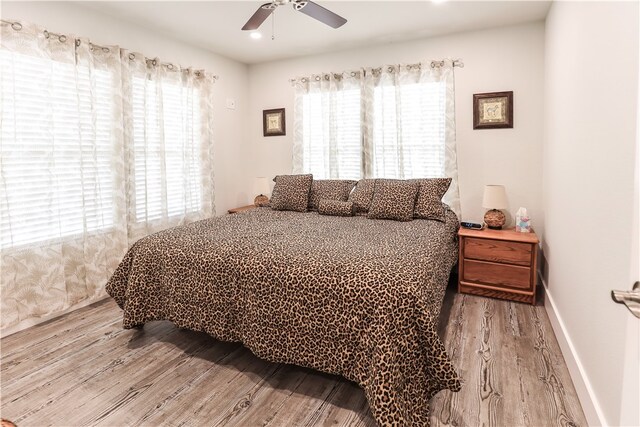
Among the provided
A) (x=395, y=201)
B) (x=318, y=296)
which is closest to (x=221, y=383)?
(x=318, y=296)

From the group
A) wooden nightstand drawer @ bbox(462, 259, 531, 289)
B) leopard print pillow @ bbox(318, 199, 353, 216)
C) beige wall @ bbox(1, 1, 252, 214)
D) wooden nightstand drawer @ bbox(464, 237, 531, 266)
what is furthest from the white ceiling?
wooden nightstand drawer @ bbox(462, 259, 531, 289)

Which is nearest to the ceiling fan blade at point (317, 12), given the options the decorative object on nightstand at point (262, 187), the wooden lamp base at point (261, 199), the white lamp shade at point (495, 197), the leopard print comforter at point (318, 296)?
the leopard print comforter at point (318, 296)

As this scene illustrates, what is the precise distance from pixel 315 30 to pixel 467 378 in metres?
3.22

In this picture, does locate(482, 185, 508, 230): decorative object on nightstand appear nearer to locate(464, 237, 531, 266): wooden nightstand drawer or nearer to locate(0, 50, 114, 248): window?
locate(464, 237, 531, 266): wooden nightstand drawer

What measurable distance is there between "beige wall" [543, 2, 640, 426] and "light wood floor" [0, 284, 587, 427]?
0.23 m

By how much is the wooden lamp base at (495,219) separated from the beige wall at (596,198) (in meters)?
0.72

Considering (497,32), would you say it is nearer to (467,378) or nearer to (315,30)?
(315,30)

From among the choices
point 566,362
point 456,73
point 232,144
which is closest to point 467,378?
point 566,362

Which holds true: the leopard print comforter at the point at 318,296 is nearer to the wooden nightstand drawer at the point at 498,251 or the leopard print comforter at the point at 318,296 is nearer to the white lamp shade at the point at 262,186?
the wooden nightstand drawer at the point at 498,251

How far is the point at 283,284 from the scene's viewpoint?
1.96 meters

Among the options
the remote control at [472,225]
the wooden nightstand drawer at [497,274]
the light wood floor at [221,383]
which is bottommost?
the light wood floor at [221,383]

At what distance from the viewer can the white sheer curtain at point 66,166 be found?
8.57ft

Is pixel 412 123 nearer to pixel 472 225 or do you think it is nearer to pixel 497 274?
pixel 472 225

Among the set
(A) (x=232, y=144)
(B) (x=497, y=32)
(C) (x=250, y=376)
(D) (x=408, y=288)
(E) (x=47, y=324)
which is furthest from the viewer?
(A) (x=232, y=144)
